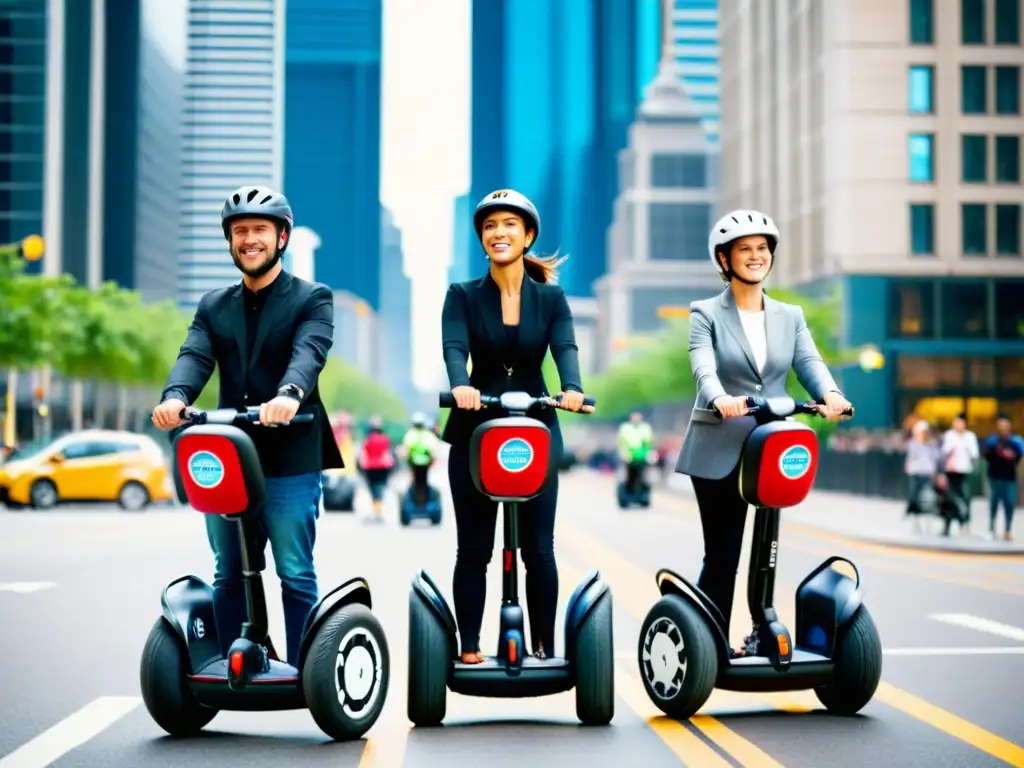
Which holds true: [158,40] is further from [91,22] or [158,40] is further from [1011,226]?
[1011,226]

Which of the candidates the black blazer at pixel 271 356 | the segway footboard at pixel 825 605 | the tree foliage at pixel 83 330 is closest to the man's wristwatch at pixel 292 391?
the black blazer at pixel 271 356

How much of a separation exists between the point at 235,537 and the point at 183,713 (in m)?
0.75

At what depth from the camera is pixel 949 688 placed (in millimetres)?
7414

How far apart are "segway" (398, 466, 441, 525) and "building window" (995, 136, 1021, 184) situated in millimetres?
38362

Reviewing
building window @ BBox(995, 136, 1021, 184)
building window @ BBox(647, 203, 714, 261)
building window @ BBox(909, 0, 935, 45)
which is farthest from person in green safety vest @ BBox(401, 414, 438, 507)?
building window @ BBox(647, 203, 714, 261)

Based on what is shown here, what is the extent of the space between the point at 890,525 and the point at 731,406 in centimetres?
1904

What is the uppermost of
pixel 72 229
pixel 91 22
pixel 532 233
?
pixel 91 22

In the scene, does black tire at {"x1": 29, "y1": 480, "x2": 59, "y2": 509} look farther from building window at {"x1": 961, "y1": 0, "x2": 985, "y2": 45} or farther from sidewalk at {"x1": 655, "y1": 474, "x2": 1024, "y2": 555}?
building window at {"x1": 961, "y1": 0, "x2": 985, "y2": 45}

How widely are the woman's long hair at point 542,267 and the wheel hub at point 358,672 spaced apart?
1.66 meters

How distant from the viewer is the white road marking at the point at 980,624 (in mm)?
9734

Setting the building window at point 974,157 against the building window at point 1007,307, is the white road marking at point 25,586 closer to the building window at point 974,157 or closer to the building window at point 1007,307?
the building window at point 1007,307

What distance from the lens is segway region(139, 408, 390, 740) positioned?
17.9ft

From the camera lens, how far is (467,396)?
576 cm

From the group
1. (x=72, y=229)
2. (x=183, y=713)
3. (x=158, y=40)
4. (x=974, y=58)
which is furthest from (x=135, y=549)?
(x=158, y=40)
